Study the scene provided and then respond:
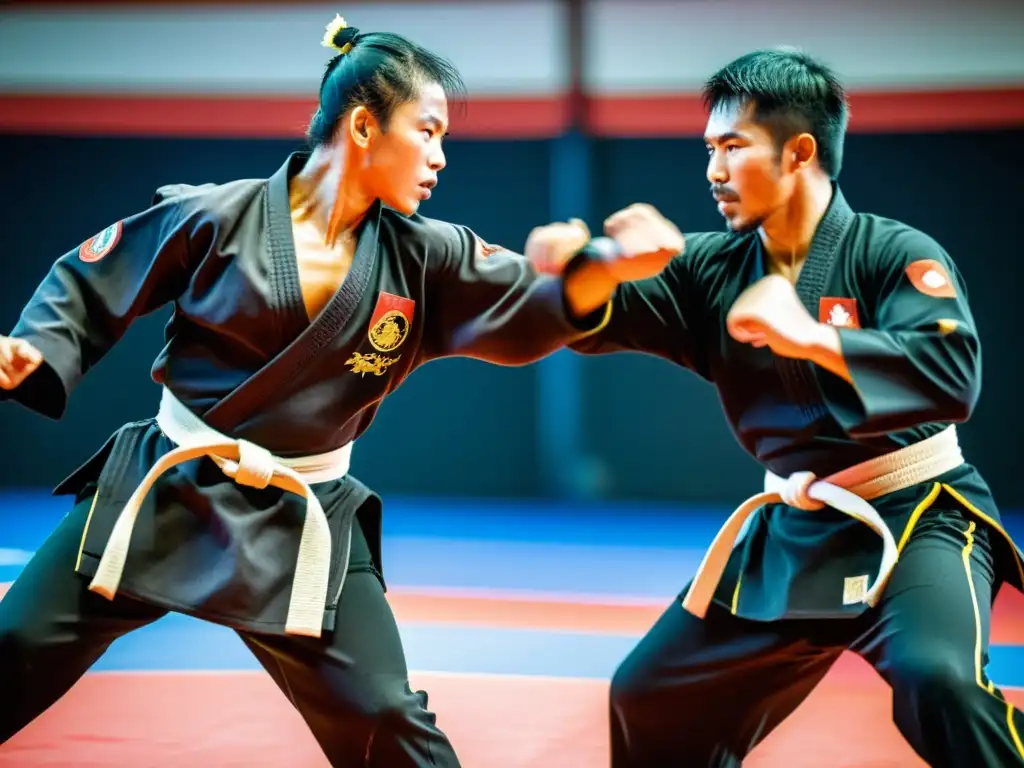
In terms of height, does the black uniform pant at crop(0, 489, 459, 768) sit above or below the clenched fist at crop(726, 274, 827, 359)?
below

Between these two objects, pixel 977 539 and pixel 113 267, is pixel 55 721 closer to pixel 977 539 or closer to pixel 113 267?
pixel 113 267

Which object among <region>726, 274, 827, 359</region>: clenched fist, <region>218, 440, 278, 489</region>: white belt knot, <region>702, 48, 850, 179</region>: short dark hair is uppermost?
<region>702, 48, 850, 179</region>: short dark hair

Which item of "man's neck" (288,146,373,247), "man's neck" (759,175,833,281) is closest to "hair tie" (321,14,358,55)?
"man's neck" (288,146,373,247)

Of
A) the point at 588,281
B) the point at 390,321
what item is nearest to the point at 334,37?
the point at 390,321

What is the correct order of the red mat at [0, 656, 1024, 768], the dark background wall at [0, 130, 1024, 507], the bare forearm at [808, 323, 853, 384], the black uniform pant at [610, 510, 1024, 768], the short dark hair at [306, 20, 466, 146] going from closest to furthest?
the black uniform pant at [610, 510, 1024, 768], the bare forearm at [808, 323, 853, 384], the short dark hair at [306, 20, 466, 146], the red mat at [0, 656, 1024, 768], the dark background wall at [0, 130, 1024, 507]

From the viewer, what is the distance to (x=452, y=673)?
3.43 metres

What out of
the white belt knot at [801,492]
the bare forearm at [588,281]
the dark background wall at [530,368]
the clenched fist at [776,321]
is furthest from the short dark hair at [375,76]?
the dark background wall at [530,368]

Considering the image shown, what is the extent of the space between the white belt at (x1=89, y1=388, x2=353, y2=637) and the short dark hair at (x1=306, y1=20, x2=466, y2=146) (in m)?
0.67

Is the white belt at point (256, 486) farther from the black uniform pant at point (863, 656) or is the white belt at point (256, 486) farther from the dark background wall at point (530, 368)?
the dark background wall at point (530, 368)

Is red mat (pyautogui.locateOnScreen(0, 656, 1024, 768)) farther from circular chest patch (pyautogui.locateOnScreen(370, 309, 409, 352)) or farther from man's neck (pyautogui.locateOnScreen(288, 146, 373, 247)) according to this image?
man's neck (pyautogui.locateOnScreen(288, 146, 373, 247))

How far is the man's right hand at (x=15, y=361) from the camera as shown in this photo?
85.4 inches

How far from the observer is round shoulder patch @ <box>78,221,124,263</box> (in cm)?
235

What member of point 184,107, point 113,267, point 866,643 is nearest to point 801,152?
point 866,643

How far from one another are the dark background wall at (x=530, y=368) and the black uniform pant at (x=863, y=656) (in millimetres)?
4472
